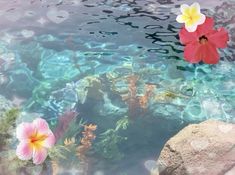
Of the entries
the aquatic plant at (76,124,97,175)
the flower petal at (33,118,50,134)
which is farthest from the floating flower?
the flower petal at (33,118,50,134)

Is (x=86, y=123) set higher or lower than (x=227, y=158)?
lower

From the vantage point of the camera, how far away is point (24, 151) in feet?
9.08

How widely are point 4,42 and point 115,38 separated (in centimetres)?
116

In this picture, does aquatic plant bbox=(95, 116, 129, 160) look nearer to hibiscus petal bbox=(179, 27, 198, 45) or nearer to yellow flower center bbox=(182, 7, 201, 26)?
hibiscus petal bbox=(179, 27, 198, 45)

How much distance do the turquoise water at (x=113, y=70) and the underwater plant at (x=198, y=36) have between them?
1.47ft

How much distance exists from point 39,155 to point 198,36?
1.53 metres

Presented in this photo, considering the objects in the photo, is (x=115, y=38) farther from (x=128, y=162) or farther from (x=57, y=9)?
(x=128, y=162)

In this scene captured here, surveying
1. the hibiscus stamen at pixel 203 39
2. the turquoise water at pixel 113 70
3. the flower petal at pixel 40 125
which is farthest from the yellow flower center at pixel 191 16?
the flower petal at pixel 40 125

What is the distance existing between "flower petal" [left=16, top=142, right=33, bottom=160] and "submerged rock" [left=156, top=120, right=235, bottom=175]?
2.82 feet

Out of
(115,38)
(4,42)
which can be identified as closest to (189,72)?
(115,38)

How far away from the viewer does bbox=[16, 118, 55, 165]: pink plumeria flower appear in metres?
2.77

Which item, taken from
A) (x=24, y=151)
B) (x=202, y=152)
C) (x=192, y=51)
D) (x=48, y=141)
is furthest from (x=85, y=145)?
(x=192, y=51)

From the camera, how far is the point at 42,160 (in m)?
2.92

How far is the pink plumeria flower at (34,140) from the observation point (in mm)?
2771
